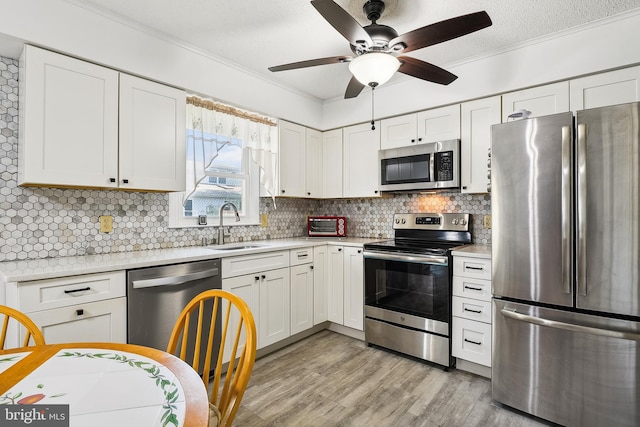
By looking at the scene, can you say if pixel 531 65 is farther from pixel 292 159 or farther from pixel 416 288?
pixel 292 159

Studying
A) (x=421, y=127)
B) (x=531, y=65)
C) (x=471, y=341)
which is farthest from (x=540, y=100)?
(x=471, y=341)

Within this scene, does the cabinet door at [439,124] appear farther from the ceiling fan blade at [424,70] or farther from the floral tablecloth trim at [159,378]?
the floral tablecloth trim at [159,378]

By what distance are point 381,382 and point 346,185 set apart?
6.55ft

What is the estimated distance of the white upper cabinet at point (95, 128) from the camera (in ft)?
6.15

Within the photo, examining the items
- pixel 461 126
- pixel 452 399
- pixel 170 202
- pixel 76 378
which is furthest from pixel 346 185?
pixel 76 378

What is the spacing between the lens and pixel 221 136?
304 centimetres

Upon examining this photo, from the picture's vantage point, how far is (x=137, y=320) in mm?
1981

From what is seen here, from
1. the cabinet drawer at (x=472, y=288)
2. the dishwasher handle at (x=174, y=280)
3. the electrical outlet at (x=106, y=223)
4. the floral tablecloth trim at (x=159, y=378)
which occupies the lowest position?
the cabinet drawer at (x=472, y=288)

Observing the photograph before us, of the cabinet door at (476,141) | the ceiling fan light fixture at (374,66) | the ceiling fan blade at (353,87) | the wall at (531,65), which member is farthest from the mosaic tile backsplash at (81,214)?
the ceiling fan light fixture at (374,66)

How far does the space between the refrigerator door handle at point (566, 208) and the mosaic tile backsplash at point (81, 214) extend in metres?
1.11

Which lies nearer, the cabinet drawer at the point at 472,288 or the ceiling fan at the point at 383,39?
the ceiling fan at the point at 383,39

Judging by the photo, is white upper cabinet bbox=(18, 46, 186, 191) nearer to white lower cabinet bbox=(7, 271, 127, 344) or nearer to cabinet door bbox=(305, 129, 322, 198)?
white lower cabinet bbox=(7, 271, 127, 344)

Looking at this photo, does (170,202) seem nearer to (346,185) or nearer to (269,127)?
(269,127)

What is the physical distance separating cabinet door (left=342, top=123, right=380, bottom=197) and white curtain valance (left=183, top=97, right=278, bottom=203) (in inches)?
32.3
